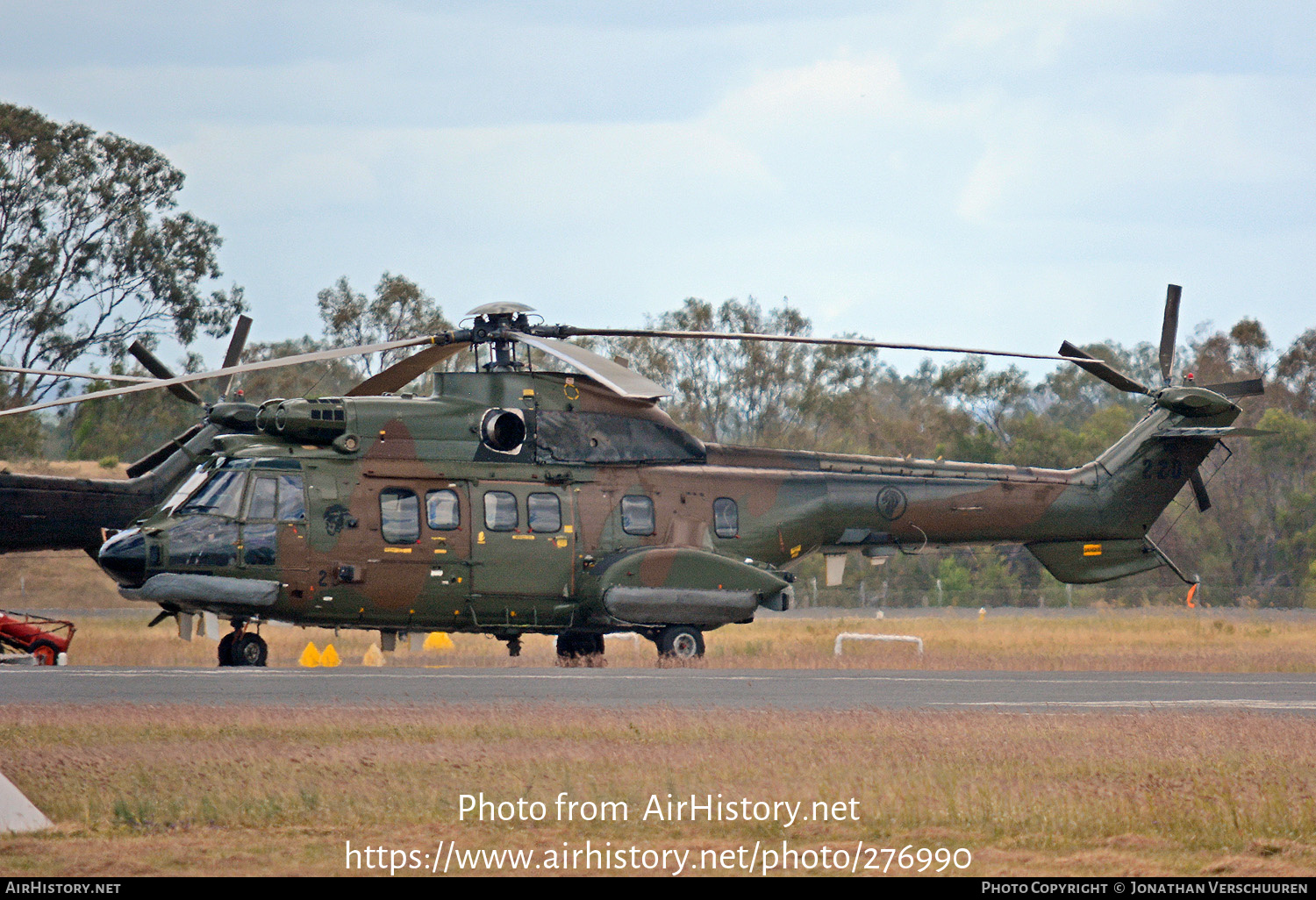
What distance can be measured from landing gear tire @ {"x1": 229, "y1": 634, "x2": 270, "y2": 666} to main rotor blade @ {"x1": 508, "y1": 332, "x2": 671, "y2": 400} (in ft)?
21.1

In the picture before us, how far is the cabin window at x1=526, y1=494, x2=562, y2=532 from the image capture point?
23078 mm

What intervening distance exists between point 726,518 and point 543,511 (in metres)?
3.36

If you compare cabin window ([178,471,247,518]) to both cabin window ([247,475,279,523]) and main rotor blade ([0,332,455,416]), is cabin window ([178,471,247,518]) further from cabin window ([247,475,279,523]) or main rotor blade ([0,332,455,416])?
main rotor blade ([0,332,455,416])

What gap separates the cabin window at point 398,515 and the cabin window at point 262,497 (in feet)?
5.10

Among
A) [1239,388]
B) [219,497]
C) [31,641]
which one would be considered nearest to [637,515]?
[219,497]

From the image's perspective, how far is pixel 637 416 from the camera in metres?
24.2

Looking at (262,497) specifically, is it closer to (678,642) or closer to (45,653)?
(678,642)

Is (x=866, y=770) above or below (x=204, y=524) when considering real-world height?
below

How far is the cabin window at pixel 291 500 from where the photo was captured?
70.3ft
